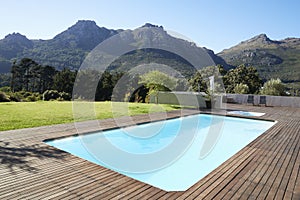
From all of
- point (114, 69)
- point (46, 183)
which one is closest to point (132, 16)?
point (46, 183)

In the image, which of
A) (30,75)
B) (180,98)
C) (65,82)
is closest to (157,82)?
(180,98)

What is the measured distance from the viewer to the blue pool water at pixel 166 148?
3996mm

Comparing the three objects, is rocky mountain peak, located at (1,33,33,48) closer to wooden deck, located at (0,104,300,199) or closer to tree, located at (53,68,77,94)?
tree, located at (53,68,77,94)

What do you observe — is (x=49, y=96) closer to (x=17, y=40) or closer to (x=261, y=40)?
(x=17, y=40)

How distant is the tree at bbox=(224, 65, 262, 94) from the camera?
27.0 metres

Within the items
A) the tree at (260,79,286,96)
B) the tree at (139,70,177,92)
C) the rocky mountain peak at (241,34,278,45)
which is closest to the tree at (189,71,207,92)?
the tree at (260,79,286,96)

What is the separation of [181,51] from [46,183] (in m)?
25.5

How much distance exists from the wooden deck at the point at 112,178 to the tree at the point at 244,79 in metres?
24.6

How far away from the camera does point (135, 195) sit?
94.4 inches

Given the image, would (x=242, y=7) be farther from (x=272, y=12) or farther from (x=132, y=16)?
(x=132, y=16)

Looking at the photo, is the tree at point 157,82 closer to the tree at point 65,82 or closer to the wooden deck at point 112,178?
the wooden deck at point 112,178

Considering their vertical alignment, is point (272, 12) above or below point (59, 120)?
above

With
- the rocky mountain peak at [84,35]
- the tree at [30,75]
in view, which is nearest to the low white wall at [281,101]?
the tree at [30,75]

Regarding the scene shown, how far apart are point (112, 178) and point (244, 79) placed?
90.7 ft
